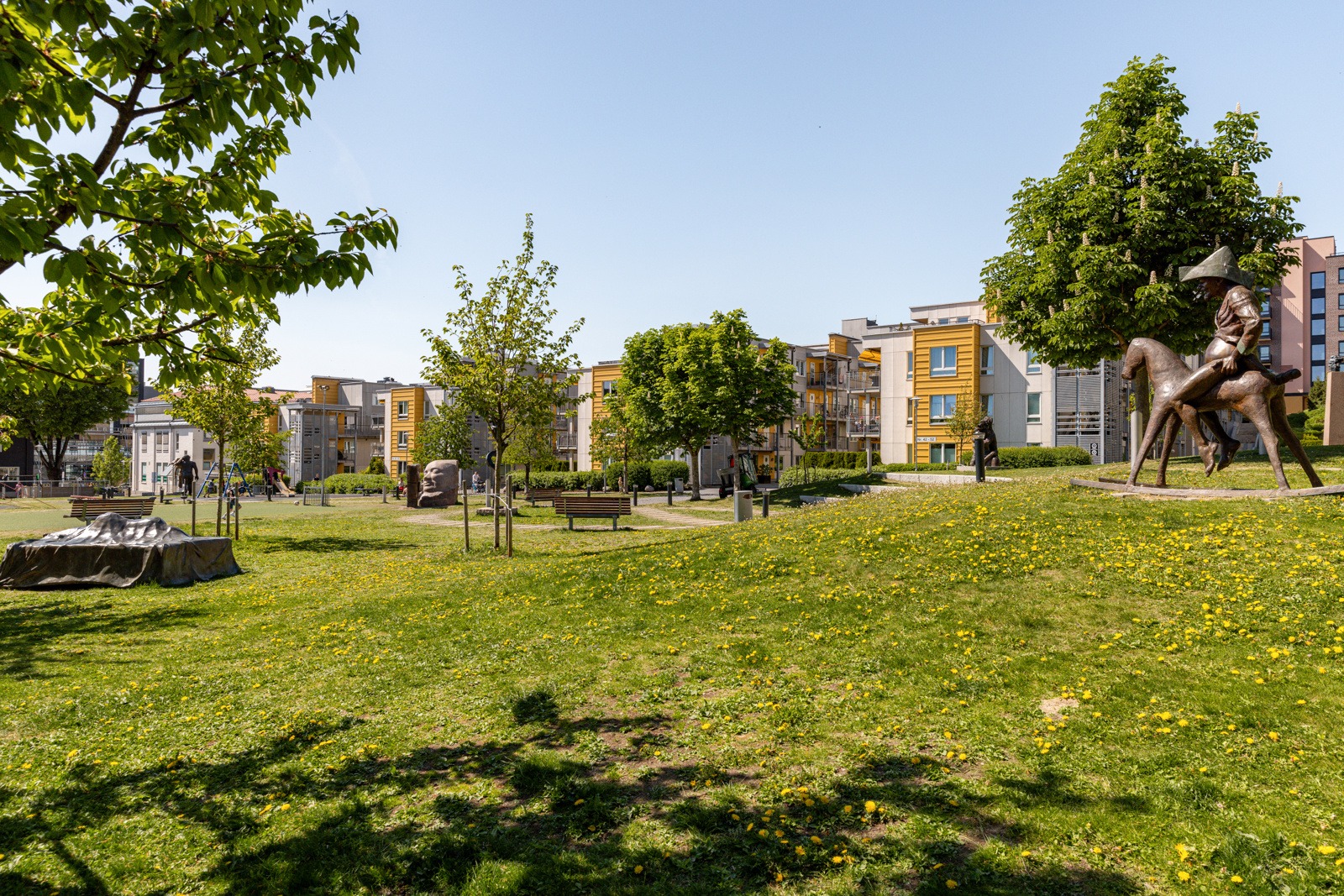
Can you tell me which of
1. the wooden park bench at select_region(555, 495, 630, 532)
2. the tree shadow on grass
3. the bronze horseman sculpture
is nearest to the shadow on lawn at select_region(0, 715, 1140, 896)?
the bronze horseman sculpture

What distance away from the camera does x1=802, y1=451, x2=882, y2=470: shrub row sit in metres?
60.1

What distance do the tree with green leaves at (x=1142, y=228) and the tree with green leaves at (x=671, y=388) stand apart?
59.3ft

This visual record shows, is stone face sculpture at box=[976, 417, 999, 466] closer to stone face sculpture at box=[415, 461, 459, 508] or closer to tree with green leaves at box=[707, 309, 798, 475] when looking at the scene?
tree with green leaves at box=[707, 309, 798, 475]

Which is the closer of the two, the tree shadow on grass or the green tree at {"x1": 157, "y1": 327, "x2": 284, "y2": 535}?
the tree shadow on grass

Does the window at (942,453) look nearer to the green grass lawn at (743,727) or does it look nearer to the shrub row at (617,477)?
the shrub row at (617,477)

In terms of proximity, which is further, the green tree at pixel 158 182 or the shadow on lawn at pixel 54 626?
the shadow on lawn at pixel 54 626

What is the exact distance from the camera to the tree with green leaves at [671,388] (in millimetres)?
41656

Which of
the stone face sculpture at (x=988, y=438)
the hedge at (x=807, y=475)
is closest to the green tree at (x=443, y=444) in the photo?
the hedge at (x=807, y=475)

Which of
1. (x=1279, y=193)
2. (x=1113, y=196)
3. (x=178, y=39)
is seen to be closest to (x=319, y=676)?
(x=178, y=39)

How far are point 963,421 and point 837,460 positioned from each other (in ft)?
46.4

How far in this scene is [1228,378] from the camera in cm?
1398

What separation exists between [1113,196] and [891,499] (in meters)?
13.8

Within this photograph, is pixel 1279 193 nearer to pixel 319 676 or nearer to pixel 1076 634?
pixel 1076 634

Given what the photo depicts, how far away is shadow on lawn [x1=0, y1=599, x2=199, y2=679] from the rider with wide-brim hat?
1821cm
